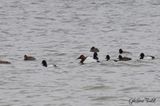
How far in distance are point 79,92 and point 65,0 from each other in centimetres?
4124

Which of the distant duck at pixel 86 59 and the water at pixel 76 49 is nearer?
the water at pixel 76 49

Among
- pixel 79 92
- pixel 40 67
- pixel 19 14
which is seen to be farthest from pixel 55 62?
pixel 19 14

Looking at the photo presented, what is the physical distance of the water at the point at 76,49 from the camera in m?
29.6

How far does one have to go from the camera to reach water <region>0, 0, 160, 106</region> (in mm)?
29562

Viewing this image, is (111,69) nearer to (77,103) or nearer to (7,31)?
(77,103)

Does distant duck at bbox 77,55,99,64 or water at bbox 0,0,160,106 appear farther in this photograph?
distant duck at bbox 77,55,99,64

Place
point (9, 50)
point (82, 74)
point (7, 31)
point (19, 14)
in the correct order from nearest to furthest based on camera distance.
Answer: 1. point (82, 74)
2. point (9, 50)
3. point (7, 31)
4. point (19, 14)

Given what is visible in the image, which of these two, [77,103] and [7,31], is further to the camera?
[7,31]

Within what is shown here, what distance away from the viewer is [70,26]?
169 feet

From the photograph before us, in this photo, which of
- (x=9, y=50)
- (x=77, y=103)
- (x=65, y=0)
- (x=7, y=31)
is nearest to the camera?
(x=77, y=103)

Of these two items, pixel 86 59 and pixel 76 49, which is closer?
pixel 86 59

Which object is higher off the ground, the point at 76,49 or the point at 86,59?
the point at 76,49

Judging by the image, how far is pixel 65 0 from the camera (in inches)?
2785

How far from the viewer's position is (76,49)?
41344mm
